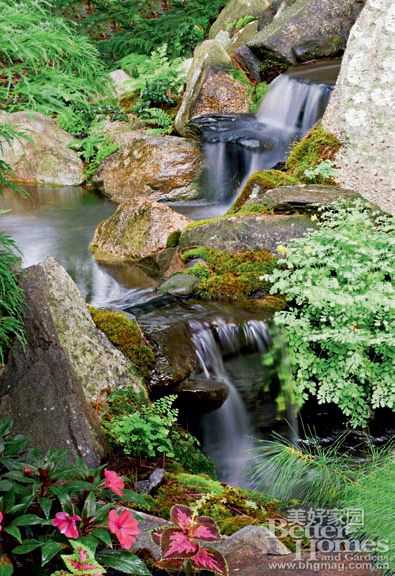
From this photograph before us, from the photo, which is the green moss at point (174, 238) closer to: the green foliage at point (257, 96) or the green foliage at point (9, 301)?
the green foliage at point (9, 301)

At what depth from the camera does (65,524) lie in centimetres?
242

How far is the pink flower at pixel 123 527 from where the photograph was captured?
2449mm

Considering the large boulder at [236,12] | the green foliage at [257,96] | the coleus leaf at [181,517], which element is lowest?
the coleus leaf at [181,517]

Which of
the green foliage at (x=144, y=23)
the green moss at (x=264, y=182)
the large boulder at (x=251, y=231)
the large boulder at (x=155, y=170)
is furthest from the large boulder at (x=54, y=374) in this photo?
the green foliage at (x=144, y=23)

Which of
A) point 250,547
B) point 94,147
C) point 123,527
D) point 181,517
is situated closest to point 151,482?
point 250,547

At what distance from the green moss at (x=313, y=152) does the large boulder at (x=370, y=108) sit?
0.12 m

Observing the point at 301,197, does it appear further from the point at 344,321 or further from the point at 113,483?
the point at 113,483

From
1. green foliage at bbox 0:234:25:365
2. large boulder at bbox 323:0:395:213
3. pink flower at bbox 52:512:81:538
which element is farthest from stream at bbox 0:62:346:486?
pink flower at bbox 52:512:81:538

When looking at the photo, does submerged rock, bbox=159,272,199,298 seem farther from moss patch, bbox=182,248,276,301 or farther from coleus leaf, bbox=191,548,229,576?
coleus leaf, bbox=191,548,229,576

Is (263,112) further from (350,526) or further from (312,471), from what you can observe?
(350,526)

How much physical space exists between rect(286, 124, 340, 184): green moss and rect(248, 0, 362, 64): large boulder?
4158 millimetres

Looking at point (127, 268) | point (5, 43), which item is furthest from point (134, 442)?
point (127, 268)

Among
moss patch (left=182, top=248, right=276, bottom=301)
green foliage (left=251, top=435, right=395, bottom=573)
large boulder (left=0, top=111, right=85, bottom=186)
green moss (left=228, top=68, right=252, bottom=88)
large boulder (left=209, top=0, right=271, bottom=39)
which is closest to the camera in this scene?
green foliage (left=251, top=435, right=395, bottom=573)

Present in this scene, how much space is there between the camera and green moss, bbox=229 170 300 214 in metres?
7.56
